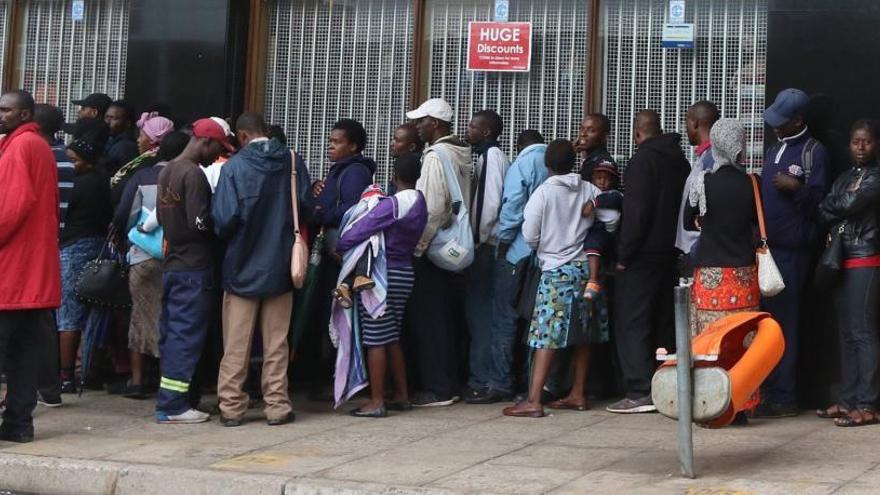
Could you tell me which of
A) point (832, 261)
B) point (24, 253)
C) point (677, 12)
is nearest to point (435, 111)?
point (677, 12)

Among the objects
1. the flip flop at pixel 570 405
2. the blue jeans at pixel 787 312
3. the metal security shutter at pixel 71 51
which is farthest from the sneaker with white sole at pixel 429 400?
the metal security shutter at pixel 71 51

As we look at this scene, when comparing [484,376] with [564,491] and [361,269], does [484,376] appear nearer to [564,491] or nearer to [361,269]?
[361,269]

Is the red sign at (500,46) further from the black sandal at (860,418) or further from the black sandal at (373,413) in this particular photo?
the black sandal at (860,418)

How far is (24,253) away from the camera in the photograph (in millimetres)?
8531

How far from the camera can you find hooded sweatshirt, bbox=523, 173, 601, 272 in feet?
31.2

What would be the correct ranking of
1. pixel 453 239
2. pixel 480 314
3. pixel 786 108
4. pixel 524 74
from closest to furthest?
1. pixel 786 108
2. pixel 453 239
3. pixel 480 314
4. pixel 524 74

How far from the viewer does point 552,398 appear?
1023cm

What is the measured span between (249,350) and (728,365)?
3.14 meters

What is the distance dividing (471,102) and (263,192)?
2555 mm

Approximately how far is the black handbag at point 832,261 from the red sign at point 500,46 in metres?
2.96

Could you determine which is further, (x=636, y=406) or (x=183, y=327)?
(x=636, y=406)

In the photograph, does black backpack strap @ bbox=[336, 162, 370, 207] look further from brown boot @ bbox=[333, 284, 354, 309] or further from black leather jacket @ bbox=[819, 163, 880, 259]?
black leather jacket @ bbox=[819, 163, 880, 259]

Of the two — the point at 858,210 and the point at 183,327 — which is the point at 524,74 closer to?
the point at 858,210

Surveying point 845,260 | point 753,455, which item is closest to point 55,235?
point 753,455
